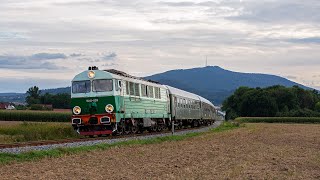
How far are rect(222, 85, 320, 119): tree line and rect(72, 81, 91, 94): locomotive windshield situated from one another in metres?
94.5

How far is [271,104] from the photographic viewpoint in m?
125

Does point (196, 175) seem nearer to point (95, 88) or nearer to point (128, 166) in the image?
point (128, 166)

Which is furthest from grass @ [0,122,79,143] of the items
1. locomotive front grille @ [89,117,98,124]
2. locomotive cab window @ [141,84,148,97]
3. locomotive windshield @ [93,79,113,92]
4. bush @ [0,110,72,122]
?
bush @ [0,110,72,122]

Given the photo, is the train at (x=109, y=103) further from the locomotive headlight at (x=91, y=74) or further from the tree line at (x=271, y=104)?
the tree line at (x=271, y=104)

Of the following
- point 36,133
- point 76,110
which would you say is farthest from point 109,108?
point 36,133

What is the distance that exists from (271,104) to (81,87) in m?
98.6

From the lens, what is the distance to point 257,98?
12638cm

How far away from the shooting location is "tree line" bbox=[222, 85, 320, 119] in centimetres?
12469

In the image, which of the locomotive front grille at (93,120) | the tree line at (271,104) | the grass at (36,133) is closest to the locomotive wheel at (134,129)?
the grass at (36,133)

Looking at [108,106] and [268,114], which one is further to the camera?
[268,114]

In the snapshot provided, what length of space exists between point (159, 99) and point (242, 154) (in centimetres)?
1948

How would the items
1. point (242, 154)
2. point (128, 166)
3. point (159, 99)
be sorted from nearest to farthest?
point (128, 166)
point (242, 154)
point (159, 99)

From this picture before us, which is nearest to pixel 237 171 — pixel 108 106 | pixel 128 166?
pixel 128 166

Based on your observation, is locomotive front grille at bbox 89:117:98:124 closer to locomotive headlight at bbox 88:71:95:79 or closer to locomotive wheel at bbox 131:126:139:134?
locomotive headlight at bbox 88:71:95:79
